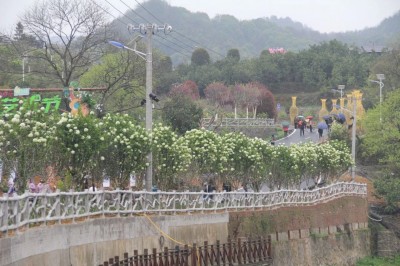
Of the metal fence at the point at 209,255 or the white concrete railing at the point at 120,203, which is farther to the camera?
the metal fence at the point at 209,255

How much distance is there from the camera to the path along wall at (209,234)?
22812 mm

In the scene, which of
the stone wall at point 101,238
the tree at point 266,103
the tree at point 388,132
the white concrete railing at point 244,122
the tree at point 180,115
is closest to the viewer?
the stone wall at point 101,238

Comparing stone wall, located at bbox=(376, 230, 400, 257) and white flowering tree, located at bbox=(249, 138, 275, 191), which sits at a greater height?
white flowering tree, located at bbox=(249, 138, 275, 191)

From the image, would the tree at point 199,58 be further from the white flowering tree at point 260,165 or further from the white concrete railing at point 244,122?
the white flowering tree at point 260,165

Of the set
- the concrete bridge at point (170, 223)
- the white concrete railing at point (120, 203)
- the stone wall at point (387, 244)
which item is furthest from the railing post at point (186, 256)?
the stone wall at point (387, 244)

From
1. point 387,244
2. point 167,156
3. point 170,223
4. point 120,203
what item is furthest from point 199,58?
point 120,203

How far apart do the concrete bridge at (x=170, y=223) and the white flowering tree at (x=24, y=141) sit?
2179 millimetres

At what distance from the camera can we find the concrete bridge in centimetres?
2230

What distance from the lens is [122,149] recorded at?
3391cm

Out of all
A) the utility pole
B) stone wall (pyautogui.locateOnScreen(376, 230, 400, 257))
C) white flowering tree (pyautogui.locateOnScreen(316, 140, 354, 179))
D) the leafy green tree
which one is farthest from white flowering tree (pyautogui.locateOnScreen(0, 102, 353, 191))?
the leafy green tree

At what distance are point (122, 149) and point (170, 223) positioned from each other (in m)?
3.33

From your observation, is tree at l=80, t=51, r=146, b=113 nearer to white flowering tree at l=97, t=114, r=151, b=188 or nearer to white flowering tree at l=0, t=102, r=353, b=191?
white flowering tree at l=0, t=102, r=353, b=191

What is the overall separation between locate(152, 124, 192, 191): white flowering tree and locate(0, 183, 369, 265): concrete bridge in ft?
8.14

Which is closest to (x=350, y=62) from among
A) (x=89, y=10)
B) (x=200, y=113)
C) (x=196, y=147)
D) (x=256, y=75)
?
(x=256, y=75)
